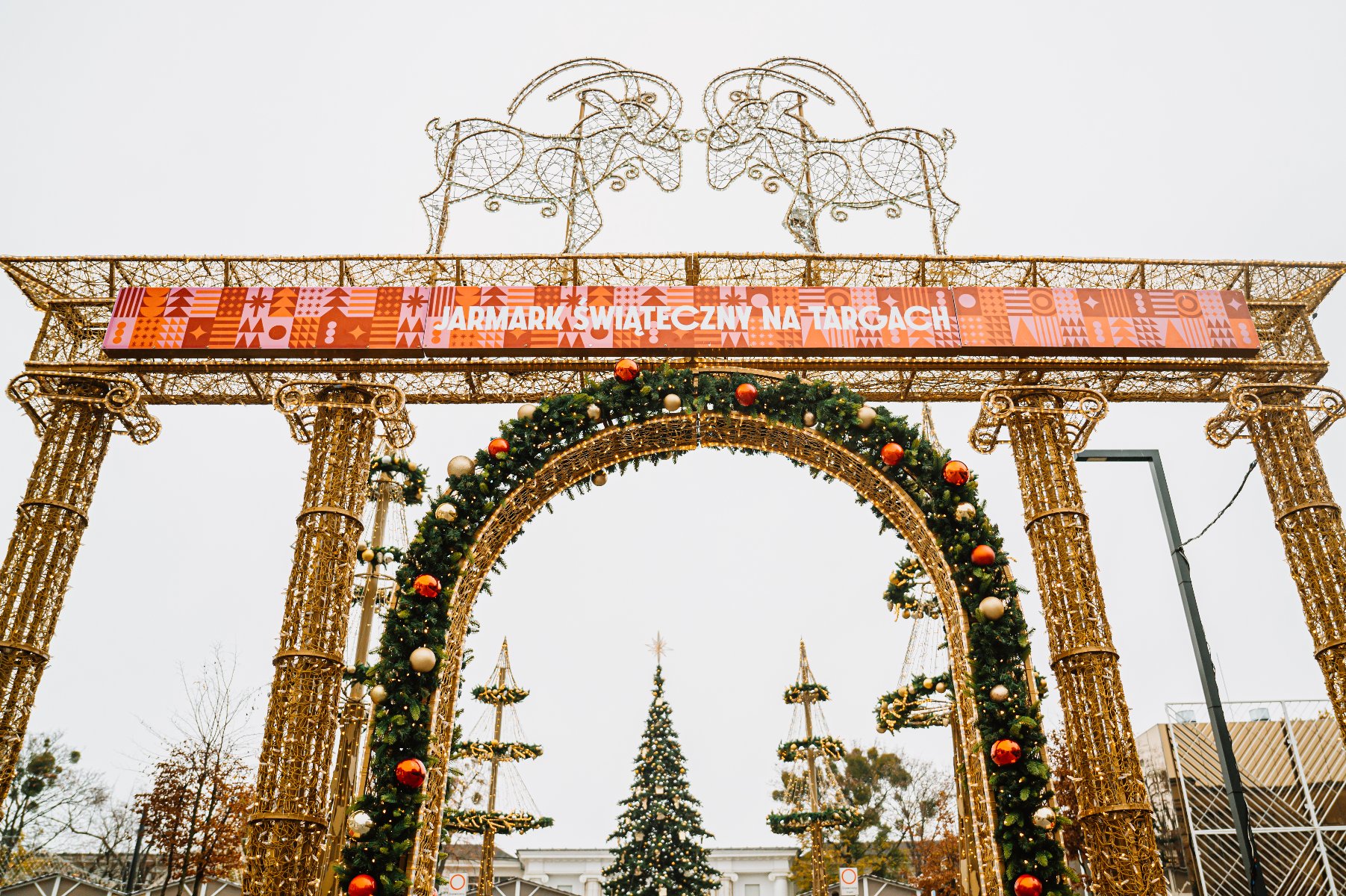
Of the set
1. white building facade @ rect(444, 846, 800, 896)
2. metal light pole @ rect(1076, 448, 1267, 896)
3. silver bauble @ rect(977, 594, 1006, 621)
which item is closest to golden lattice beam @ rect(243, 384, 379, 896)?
silver bauble @ rect(977, 594, 1006, 621)

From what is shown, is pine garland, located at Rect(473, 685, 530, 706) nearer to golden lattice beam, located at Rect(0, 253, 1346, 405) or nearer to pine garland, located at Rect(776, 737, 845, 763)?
pine garland, located at Rect(776, 737, 845, 763)

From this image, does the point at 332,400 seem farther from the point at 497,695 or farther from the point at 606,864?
the point at 606,864

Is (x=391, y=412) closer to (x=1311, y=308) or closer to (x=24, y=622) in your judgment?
(x=24, y=622)

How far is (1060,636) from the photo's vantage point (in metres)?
9.18

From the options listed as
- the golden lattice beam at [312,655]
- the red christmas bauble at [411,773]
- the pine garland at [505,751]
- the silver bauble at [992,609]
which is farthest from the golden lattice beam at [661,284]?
the pine garland at [505,751]

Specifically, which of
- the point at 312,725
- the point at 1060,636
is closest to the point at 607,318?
the point at 312,725

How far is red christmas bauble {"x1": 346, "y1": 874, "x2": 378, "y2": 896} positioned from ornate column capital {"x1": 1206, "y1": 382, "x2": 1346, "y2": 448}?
10.4 m

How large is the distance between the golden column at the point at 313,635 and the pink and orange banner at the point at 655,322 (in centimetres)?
66

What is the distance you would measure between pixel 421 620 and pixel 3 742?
4942mm

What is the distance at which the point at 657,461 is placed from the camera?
8820 mm

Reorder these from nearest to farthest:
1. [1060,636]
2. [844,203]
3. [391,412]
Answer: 1. [1060,636]
2. [391,412]
3. [844,203]

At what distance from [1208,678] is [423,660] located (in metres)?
6.27

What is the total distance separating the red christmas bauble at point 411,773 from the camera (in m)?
6.88

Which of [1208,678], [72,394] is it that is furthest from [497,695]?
[1208,678]
